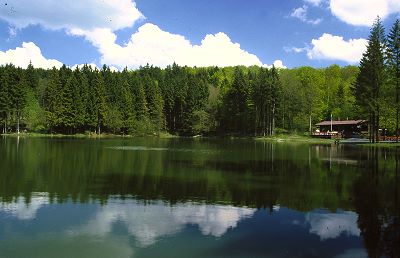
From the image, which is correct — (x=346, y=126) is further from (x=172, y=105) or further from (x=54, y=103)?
(x=54, y=103)

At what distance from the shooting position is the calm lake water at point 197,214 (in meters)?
12.6

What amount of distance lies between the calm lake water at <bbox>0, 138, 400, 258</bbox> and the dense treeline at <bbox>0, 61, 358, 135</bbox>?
3350 inches

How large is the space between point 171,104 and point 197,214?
401ft

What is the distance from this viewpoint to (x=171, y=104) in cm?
13838

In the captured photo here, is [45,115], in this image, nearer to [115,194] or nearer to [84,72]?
[84,72]

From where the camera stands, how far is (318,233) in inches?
573

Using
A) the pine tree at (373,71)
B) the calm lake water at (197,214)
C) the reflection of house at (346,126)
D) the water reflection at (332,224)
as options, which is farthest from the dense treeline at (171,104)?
the water reflection at (332,224)

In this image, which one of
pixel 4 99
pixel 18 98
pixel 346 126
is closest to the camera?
pixel 4 99

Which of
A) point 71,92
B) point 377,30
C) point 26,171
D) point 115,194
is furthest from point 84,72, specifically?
point 115,194

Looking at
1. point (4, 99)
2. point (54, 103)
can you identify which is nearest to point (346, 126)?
point (54, 103)

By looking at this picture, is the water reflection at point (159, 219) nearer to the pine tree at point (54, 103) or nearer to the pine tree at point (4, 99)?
the pine tree at point (54, 103)

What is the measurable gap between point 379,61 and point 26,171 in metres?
57.4

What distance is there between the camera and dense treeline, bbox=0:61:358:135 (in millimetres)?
113125

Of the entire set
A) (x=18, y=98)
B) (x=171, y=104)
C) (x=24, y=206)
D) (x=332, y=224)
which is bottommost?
(x=332, y=224)
